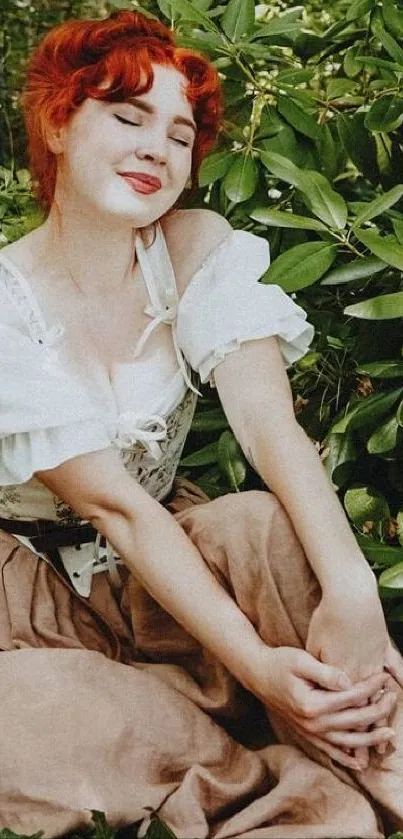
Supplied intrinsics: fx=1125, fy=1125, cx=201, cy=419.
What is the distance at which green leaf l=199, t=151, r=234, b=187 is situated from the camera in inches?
49.0

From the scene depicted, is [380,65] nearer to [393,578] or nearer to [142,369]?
[142,369]

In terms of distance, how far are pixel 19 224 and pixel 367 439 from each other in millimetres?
497

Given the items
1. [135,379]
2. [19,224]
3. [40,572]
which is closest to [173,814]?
[40,572]

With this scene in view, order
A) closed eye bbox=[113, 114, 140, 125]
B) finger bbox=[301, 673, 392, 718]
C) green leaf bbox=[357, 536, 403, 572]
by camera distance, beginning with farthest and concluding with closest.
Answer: green leaf bbox=[357, 536, 403, 572] < closed eye bbox=[113, 114, 140, 125] < finger bbox=[301, 673, 392, 718]

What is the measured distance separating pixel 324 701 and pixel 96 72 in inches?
24.0

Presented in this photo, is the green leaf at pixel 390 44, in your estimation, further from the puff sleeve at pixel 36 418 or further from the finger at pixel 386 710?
the finger at pixel 386 710

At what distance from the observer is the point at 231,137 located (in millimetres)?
1298

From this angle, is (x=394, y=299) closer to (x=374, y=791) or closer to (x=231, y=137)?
(x=231, y=137)

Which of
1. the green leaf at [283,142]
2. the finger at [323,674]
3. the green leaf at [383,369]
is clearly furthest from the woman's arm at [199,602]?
the green leaf at [283,142]

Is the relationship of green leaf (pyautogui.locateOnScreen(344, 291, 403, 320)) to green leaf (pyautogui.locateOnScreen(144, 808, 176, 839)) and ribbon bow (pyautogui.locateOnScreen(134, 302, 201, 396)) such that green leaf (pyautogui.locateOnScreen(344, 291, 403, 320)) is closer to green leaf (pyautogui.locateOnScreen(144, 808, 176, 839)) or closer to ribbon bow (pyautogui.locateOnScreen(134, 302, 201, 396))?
ribbon bow (pyautogui.locateOnScreen(134, 302, 201, 396))

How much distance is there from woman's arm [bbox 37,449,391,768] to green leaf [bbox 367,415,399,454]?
0.32 meters

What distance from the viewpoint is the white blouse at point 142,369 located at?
996 millimetres

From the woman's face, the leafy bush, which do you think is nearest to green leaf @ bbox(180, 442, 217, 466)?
the leafy bush

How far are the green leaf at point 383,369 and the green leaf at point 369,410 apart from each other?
0.02 meters
